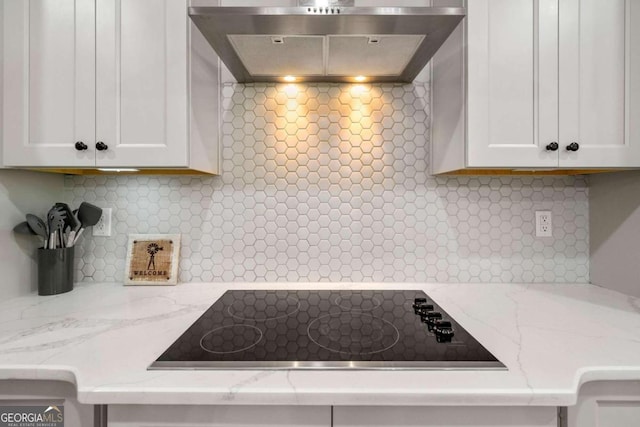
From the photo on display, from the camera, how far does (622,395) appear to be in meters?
0.83

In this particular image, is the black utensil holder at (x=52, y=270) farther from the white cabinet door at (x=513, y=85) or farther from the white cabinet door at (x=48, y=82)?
the white cabinet door at (x=513, y=85)

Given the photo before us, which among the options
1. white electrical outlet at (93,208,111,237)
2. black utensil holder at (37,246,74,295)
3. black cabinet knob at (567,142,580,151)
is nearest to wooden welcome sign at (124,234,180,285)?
white electrical outlet at (93,208,111,237)

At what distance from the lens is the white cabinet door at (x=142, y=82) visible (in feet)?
3.95

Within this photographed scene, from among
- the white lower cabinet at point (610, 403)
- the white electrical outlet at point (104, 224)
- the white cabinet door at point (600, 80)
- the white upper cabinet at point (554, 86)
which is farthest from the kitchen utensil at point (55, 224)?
the white cabinet door at point (600, 80)

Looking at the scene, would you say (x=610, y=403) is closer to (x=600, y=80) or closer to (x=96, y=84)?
(x=600, y=80)

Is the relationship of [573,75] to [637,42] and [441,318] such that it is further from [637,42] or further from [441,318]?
[441,318]

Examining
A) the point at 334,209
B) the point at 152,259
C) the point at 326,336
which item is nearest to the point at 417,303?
the point at 326,336

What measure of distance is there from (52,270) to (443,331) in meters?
1.51

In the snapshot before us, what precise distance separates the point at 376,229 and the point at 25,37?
1.55 meters

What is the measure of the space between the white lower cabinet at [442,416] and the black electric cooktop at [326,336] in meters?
0.09

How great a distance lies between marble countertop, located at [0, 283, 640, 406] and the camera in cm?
72

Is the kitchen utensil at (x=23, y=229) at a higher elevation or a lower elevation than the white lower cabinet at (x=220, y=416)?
higher

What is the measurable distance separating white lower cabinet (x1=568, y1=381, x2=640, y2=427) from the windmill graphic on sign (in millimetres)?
1572

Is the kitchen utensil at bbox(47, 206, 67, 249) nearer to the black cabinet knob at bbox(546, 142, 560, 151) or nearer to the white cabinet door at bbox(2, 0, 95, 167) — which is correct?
the white cabinet door at bbox(2, 0, 95, 167)
